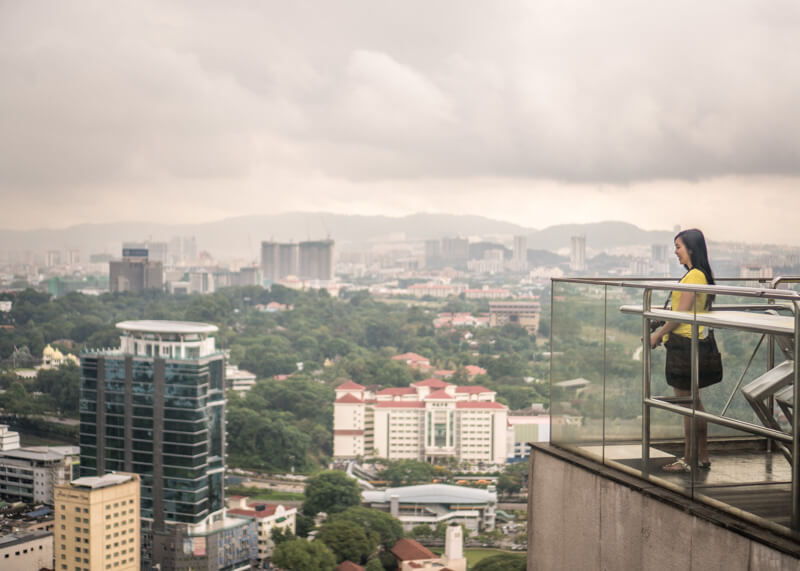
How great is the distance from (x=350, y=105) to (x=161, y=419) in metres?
19.0

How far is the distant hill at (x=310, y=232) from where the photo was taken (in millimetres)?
28531

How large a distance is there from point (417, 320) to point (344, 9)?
1126 centimetres

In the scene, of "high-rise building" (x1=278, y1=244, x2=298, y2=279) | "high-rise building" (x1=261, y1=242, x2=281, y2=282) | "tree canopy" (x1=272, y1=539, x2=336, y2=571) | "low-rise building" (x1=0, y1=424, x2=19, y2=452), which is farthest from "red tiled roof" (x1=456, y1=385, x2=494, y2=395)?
"high-rise building" (x1=278, y1=244, x2=298, y2=279)

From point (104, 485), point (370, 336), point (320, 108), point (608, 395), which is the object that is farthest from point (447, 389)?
point (608, 395)

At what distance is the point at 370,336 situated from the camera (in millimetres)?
26781

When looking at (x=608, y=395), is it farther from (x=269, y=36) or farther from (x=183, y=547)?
(x=269, y=36)

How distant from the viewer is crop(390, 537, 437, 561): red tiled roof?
12344mm

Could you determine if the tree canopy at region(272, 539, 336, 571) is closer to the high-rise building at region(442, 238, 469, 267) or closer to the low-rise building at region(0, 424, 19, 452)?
the low-rise building at region(0, 424, 19, 452)

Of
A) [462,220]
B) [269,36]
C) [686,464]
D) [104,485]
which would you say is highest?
[269,36]

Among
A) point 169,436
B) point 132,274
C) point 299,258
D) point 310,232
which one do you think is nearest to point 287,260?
point 299,258

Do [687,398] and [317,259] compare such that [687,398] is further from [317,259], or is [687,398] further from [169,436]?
[317,259]

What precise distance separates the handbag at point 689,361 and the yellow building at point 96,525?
11056 mm

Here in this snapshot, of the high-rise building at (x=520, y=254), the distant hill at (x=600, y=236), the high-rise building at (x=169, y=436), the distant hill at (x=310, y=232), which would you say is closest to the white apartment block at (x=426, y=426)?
the high-rise building at (x=169, y=436)

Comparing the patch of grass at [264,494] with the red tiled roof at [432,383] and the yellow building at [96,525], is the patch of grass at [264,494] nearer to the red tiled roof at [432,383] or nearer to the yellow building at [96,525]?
the yellow building at [96,525]
